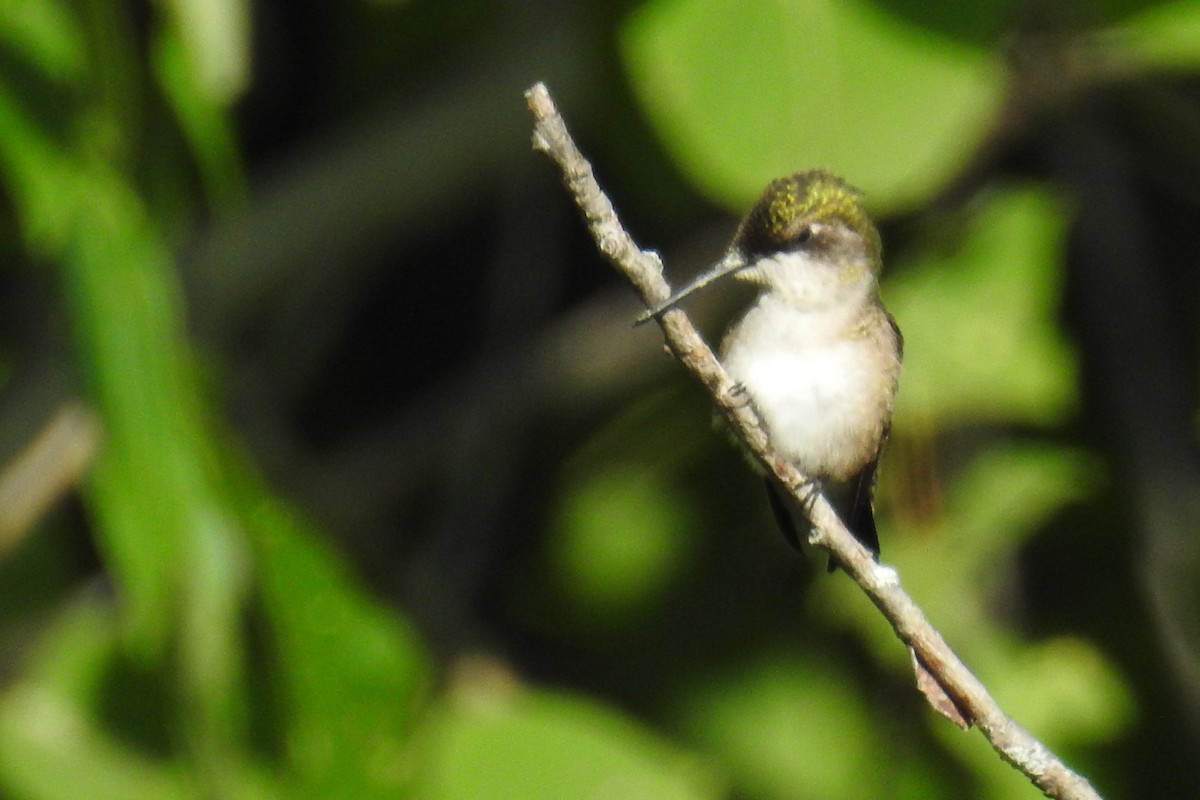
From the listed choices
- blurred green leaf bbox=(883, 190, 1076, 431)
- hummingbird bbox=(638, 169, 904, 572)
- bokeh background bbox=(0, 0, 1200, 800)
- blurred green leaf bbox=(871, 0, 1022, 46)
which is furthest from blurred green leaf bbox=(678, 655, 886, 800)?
blurred green leaf bbox=(871, 0, 1022, 46)

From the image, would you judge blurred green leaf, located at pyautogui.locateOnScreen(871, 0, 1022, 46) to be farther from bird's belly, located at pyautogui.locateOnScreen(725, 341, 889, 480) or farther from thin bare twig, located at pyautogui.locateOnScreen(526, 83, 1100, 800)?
thin bare twig, located at pyautogui.locateOnScreen(526, 83, 1100, 800)

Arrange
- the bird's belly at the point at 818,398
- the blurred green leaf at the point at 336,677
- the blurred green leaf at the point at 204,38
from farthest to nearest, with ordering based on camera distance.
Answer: the blurred green leaf at the point at 336,677 < the bird's belly at the point at 818,398 < the blurred green leaf at the point at 204,38

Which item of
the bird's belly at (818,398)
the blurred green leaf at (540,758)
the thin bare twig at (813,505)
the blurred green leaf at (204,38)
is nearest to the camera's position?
the thin bare twig at (813,505)

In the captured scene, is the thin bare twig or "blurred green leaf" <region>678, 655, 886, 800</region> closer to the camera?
the thin bare twig

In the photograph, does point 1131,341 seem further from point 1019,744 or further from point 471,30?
point 1019,744

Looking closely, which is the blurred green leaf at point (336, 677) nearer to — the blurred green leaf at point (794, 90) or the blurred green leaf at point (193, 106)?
the blurred green leaf at point (193, 106)

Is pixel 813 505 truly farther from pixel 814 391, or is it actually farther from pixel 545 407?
pixel 545 407

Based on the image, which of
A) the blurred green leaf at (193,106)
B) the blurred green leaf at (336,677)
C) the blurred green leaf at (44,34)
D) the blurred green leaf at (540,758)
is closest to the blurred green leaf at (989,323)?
the blurred green leaf at (540,758)
